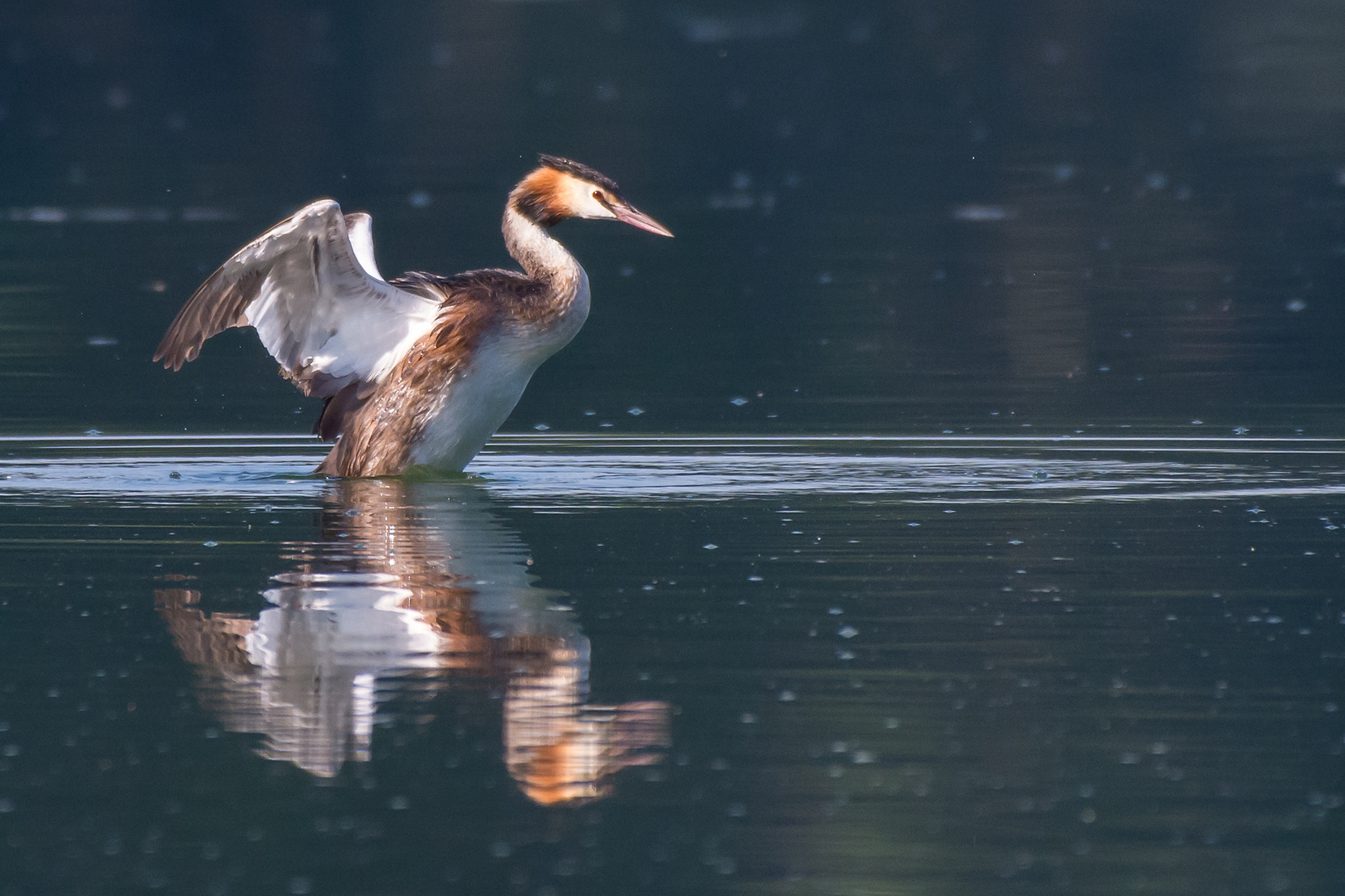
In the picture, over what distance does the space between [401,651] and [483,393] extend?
12.1ft

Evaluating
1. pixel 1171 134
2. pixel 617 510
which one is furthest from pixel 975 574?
pixel 1171 134

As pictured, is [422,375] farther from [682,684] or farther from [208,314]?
[682,684]

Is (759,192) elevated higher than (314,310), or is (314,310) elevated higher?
(759,192)

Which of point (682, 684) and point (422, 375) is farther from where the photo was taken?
point (422, 375)

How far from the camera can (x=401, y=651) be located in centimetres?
679

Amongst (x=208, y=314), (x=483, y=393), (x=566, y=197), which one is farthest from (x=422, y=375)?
(x=566, y=197)

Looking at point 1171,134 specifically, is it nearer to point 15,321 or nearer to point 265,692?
point 15,321

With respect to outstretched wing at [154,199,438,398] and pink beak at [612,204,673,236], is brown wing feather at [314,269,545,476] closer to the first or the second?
outstretched wing at [154,199,438,398]

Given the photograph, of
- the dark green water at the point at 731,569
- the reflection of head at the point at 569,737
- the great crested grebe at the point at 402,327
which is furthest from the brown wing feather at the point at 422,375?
the reflection of head at the point at 569,737

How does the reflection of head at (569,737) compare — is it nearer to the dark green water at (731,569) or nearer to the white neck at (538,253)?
the dark green water at (731,569)

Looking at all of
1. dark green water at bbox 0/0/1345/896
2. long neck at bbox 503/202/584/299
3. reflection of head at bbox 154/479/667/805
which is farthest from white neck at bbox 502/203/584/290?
reflection of head at bbox 154/479/667/805

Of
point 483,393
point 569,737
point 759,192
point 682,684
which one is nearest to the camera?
point 569,737

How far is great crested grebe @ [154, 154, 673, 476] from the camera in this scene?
1038cm

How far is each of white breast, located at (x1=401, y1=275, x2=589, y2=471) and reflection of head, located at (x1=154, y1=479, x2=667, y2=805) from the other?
1.48 metres
